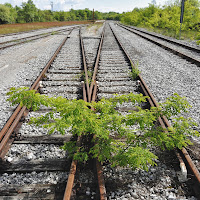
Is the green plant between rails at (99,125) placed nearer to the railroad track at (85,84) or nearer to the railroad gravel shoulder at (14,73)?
the railroad track at (85,84)

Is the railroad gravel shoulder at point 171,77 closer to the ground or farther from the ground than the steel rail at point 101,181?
farther from the ground

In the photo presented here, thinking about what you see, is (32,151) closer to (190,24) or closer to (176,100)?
(176,100)

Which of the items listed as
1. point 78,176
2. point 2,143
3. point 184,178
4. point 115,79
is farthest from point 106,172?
point 115,79

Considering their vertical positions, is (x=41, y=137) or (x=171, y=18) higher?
(x=171, y=18)

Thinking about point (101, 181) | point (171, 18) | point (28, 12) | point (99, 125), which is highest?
point (28, 12)

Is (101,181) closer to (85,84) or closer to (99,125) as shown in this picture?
(99,125)

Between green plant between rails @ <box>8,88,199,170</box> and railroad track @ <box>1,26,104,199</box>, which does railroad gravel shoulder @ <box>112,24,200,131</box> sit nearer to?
green plant between rails @ <box>8,88,199,170</box>

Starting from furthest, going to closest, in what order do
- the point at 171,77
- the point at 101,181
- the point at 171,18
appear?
the point at 171,18, the point at 171,77, the point at 101,181

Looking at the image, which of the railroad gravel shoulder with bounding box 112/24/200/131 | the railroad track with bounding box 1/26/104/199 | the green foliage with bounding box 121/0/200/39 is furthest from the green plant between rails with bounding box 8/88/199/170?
the green foliage with bounding box 121/0/200/39

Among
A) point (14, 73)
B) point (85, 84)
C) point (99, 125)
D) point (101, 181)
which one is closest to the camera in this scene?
point (101, 181)

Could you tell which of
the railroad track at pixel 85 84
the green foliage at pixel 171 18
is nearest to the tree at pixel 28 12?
the green foliage at pixel 171 18

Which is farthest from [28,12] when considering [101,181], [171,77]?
[101,181]

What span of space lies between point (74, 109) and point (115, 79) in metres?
4.23

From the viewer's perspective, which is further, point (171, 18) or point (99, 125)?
point (171, 18)
